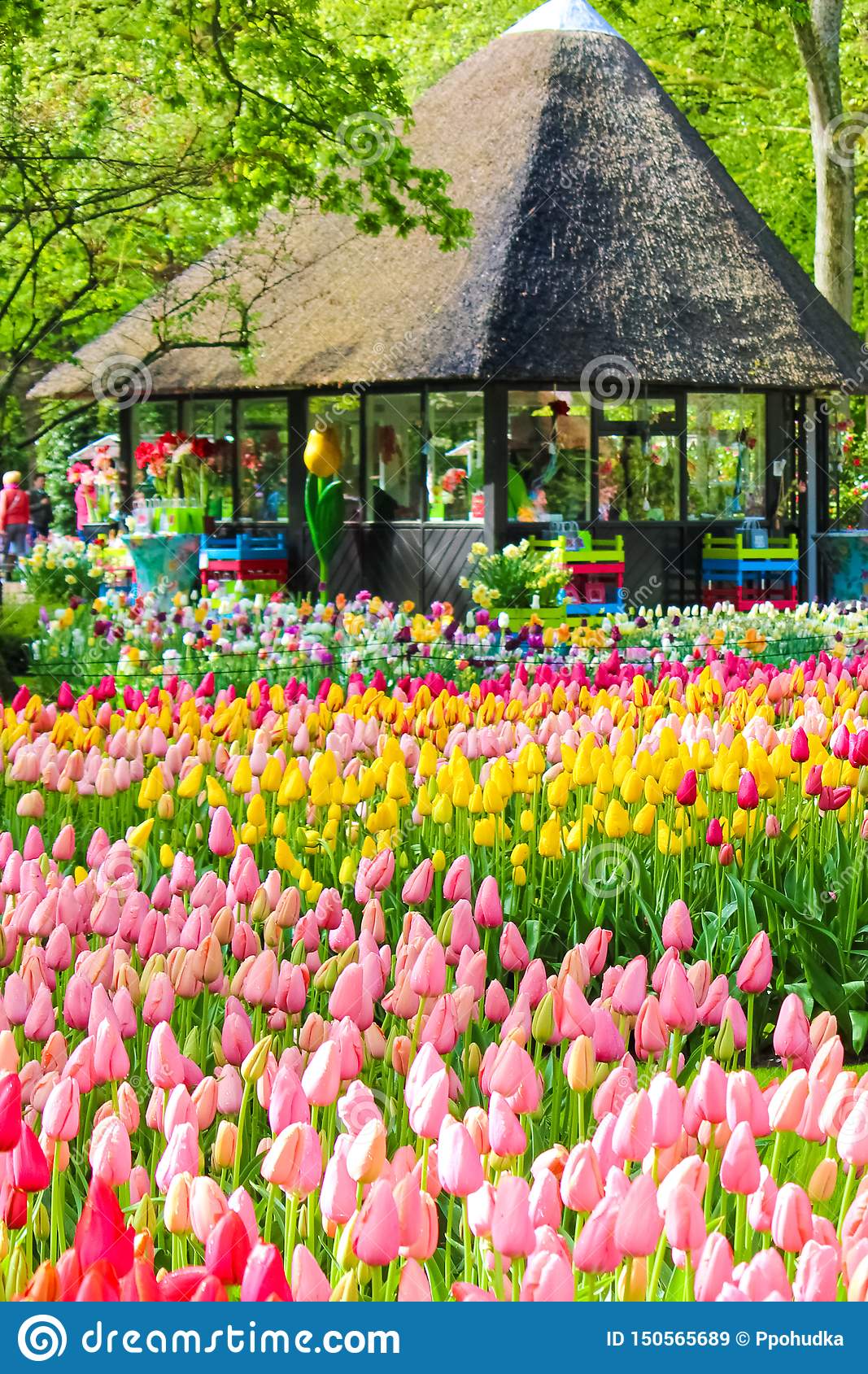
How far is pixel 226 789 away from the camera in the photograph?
515 centimetres

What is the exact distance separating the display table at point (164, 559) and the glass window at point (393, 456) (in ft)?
6.16

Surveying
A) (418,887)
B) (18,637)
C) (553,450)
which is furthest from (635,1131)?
(553,450)

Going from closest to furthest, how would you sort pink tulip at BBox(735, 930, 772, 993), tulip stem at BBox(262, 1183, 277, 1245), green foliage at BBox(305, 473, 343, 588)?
1. tulip stem at BBox(262, 1183, 277, 1245)
2. pink tulip at BBox(735, 930, 772, 993)
3. green foliage at BBox(305, 473, 343, 588)

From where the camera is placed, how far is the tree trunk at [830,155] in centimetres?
2128

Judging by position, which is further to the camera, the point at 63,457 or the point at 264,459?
the point at 63,457

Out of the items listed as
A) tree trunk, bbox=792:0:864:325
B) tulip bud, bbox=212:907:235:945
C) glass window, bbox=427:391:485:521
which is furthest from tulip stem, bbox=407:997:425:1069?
tree trunk, bbox=792:0:864:325

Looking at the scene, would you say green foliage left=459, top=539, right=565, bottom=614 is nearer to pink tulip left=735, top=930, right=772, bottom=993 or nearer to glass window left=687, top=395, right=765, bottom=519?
glass window left=687, top=395, right=765, bottom=519

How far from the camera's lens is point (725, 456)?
61.2 feet

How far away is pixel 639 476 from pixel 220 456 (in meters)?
4.92

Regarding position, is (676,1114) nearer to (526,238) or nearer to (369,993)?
(369,993)

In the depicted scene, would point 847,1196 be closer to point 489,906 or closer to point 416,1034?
point 416,1034

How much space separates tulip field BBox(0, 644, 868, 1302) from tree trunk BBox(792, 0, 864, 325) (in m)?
16.8

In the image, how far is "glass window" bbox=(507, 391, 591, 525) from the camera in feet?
57.4

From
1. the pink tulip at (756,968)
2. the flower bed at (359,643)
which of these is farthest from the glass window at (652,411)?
the pink tulip at (756,968)
